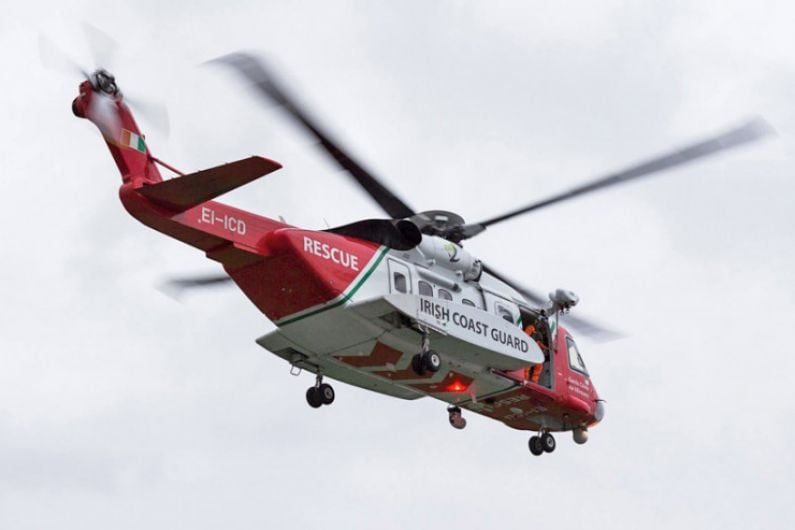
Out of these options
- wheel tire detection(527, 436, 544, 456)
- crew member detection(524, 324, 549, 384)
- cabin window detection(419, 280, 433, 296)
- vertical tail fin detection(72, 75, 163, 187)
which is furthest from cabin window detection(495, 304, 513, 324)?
vertical tail fin detection(72, 75, 163, 187)

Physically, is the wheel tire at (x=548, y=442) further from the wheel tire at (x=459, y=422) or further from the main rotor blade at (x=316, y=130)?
the main rotor blade at (x=316, y=130)

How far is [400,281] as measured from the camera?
2122 cm

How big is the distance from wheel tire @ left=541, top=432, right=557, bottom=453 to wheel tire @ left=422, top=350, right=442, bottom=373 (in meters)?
4.10

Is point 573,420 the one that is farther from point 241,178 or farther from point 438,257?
point 241,178

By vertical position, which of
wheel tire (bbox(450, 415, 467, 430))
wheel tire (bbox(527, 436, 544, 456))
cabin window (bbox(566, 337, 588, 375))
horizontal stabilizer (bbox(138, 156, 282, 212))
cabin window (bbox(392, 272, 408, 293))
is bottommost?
horizontal stabilizer (bbox(138, 156, 282, 212))

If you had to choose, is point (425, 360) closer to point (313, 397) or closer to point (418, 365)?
point (418, 365)

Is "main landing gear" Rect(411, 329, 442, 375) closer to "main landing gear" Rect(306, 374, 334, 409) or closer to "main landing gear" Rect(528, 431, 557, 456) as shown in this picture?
"main landing gear" Rect(306, 374, 334, 409)

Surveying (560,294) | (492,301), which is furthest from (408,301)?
(560,294)

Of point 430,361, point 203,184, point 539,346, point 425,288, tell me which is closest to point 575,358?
point 539,346

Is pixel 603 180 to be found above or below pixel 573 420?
above

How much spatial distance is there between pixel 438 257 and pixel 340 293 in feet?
7.12

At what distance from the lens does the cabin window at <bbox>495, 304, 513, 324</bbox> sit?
22.7 m

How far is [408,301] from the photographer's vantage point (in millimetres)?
20453

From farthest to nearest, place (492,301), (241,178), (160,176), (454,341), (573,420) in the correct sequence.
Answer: (573,420)
(492,301)
(454,341)
(160,176)
(241,178)
